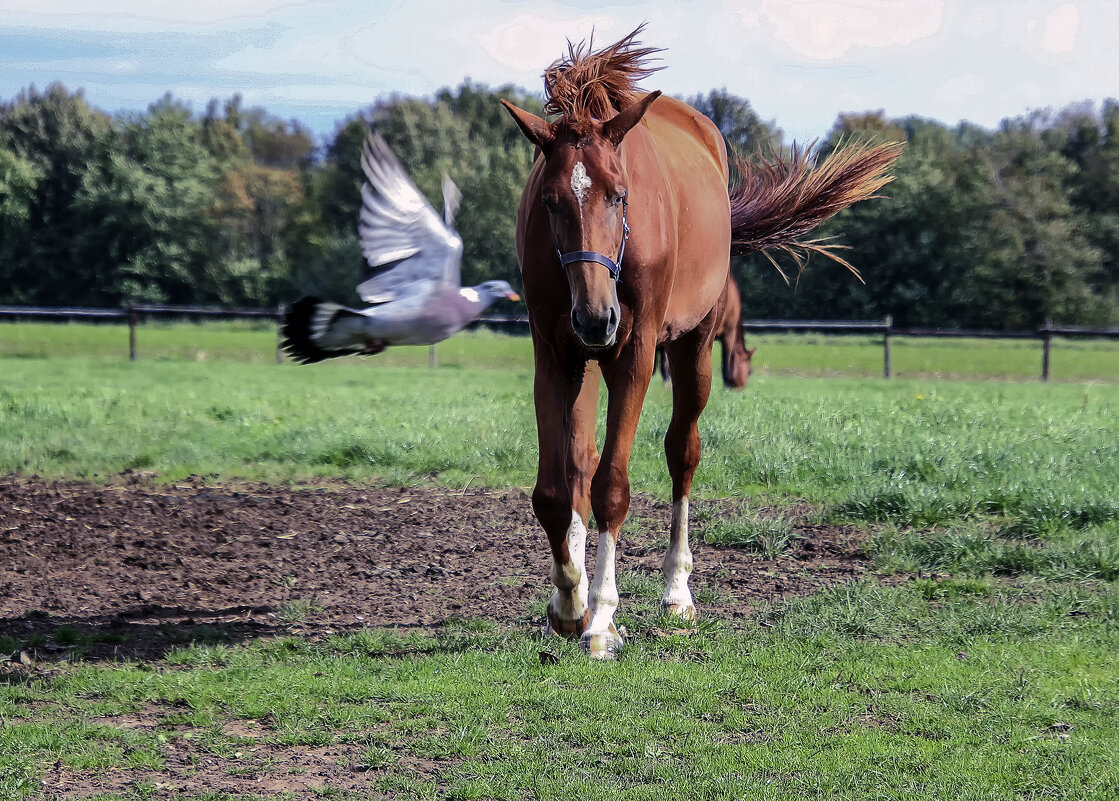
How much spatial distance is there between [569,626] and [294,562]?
2190mm

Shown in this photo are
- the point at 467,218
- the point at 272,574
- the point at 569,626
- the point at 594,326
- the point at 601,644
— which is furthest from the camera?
the point at 467,218

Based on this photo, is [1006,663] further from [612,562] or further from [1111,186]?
[1111,186]

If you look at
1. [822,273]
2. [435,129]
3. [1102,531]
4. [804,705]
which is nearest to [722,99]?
[822,273]

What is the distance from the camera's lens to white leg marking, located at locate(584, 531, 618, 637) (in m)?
4.36

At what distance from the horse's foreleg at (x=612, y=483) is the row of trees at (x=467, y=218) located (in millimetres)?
32444

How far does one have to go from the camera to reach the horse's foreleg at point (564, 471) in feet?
13.9

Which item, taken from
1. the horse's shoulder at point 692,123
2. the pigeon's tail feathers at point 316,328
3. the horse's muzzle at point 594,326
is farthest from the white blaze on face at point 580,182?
the horse's shoulder at point 692,123

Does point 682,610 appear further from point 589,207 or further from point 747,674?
point 589,207

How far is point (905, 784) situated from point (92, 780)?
7.93 ft

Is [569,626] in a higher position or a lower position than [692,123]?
lower

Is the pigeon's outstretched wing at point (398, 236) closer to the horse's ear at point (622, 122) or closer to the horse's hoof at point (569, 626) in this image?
the horse's ear at point (622, 122)

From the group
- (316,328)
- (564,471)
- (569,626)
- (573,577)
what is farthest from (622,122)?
(569,626)

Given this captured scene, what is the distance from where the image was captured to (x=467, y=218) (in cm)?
4338

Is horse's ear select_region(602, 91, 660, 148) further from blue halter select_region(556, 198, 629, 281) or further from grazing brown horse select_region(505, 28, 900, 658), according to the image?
blue halter select_region(556, 198, 629, 281)
